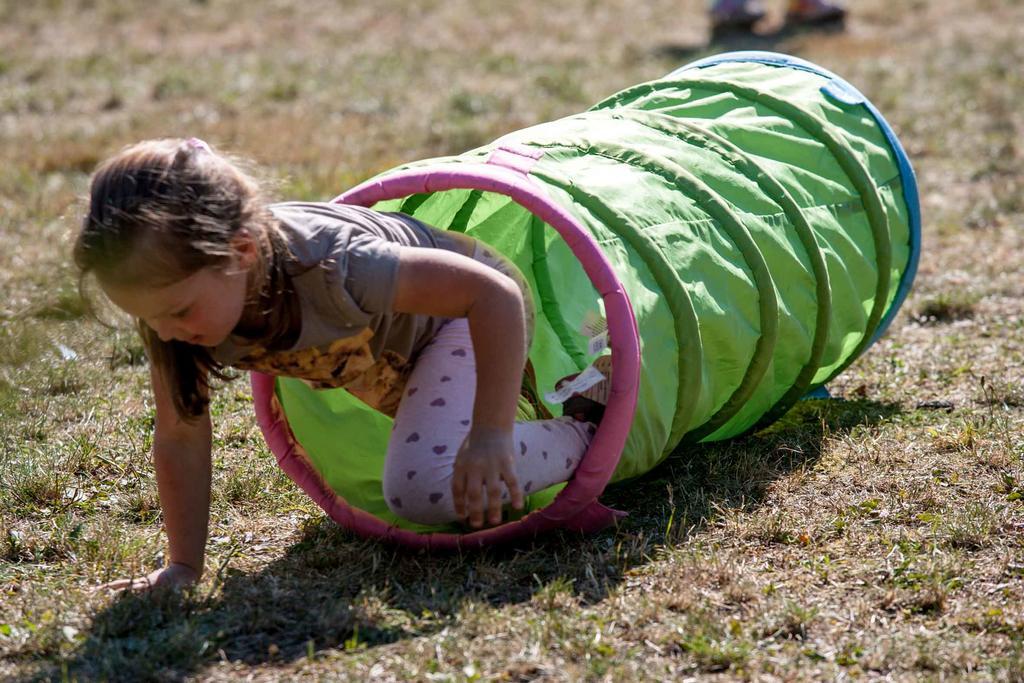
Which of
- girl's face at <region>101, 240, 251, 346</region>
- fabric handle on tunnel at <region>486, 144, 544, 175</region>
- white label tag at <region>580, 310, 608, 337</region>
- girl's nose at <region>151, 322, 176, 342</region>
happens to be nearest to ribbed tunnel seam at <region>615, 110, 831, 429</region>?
fabric handle on tunnel at <region>486, 144, 544, 175</region>

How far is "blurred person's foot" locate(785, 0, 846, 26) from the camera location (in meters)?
11.5

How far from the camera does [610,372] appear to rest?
3387mm

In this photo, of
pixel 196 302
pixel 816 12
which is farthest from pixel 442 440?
pixel 816 12

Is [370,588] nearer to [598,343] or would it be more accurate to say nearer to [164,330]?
[164,330]

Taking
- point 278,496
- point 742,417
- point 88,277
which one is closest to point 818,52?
point 742,417

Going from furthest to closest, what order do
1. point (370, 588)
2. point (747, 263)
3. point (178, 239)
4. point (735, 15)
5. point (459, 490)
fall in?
point (735, 15) < point (747, 263) < point (370, 588) < point (459, 490) < point (178, 239)

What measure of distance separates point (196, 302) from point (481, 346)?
61 centimetres

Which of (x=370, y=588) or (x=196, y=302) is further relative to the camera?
(x=370, y=588)

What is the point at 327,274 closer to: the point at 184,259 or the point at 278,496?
the point at 184,259

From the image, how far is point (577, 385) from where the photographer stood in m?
3.34

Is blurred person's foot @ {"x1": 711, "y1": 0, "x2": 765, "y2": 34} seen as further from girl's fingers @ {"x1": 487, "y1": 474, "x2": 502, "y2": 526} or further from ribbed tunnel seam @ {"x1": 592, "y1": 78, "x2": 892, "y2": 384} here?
girl's fingers @ {"x1": 487, "y1": 474, "x2": 502, "y2": 526}

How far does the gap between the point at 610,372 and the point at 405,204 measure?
0.92 meters

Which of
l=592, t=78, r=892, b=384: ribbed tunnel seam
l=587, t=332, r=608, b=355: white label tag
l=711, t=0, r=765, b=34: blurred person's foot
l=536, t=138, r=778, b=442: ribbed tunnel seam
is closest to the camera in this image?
l=587, t=332, r=608, b=355: white label tag

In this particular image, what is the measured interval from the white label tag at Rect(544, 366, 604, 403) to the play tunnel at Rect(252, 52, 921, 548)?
136 millimetres
